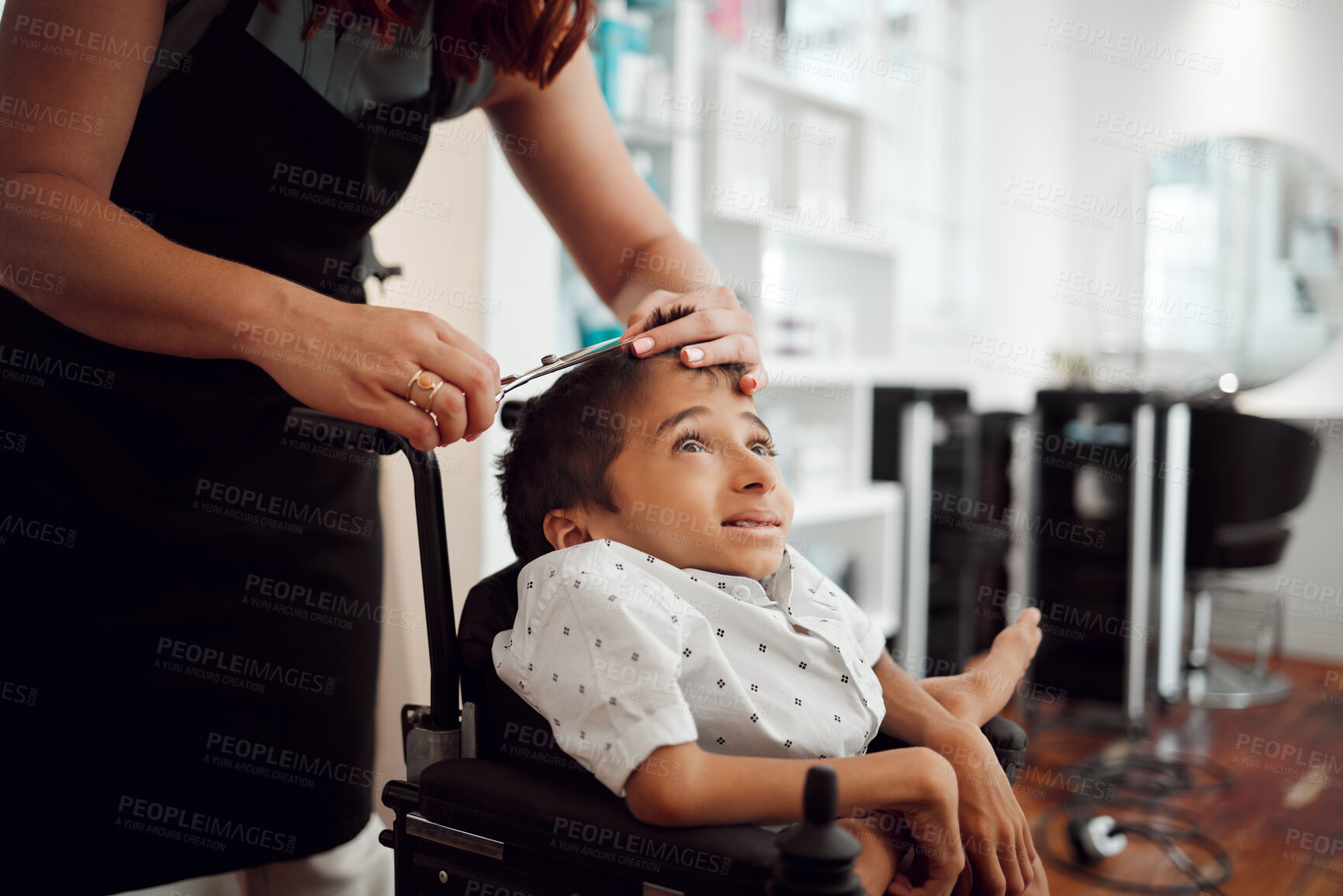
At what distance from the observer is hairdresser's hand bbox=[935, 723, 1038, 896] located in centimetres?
79

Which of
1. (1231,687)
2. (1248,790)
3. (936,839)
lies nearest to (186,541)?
(936,839)

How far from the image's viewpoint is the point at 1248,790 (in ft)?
9.05

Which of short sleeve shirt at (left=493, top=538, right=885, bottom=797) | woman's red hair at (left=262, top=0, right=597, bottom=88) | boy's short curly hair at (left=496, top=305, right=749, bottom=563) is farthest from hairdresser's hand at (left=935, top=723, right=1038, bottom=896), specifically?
woman's red hair at (left=262, top=0, right=597, bottom=88)

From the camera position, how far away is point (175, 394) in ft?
3.30

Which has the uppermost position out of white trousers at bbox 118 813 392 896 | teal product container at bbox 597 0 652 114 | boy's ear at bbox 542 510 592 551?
teal product container at bbox 597 0 652 114

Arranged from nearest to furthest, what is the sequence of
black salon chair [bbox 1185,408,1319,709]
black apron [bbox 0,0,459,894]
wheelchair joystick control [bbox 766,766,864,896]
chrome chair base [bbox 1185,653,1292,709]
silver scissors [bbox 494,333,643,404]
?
wheelchair joystick control [bbox 766,766,864,896] < silver scissors [bbox 494,333,643,404] < black apron [bbox 0,0,459,894] < black salon chair [bbox 1185,408,1319,709] < chrome chair base [bbox 1185,653,1292,709]

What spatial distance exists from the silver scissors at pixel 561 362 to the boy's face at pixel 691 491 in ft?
0.16

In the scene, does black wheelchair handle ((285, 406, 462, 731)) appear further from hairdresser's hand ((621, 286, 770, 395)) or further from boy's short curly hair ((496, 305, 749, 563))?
hairdresser's hand ((621, 286, 770, 395))

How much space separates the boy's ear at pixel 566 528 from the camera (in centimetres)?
95

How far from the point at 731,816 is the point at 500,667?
24 cm

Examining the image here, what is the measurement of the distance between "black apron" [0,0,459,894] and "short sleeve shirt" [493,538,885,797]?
35 centimetres

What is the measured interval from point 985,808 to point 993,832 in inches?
0.7

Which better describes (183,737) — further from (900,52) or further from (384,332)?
(900,52)

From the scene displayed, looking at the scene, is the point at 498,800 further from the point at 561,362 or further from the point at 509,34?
the point at 509,34
